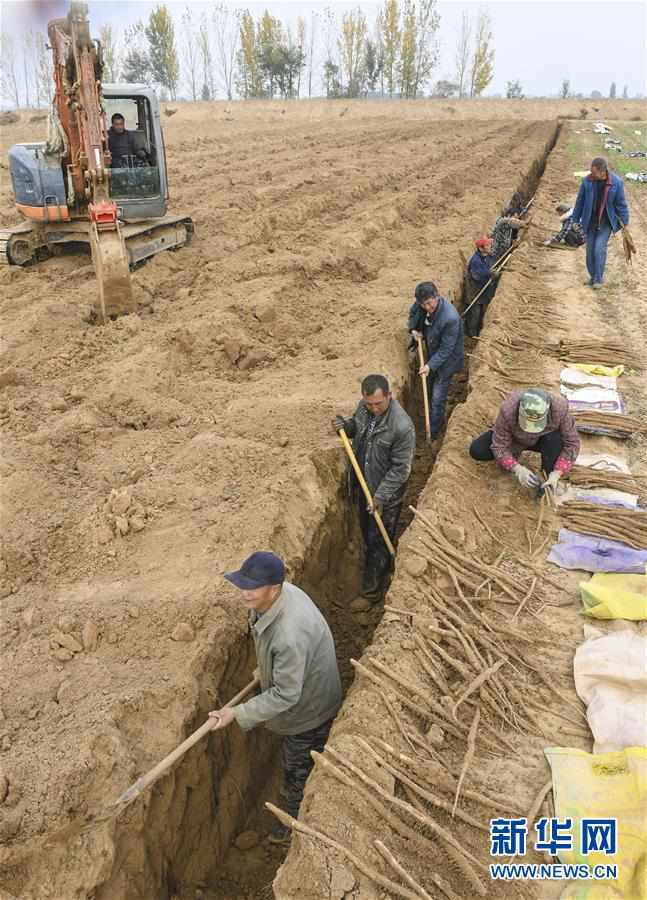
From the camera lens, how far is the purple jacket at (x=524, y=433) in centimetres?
580

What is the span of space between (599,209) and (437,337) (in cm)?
467

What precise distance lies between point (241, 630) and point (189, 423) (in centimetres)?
291

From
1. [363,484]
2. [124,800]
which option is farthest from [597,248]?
[124,800]

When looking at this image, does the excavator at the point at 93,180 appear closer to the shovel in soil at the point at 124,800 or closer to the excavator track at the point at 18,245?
the excavator track at the point at 18,245

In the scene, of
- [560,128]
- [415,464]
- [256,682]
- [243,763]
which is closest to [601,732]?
[256,682]

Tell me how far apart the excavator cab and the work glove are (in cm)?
830

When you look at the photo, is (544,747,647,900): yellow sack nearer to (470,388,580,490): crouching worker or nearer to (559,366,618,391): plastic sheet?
(470,388,580,490): crouching worker

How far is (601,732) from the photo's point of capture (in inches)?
153

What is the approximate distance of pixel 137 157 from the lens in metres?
11.4

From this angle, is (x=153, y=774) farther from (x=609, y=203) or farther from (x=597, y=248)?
(x=597, y=248)

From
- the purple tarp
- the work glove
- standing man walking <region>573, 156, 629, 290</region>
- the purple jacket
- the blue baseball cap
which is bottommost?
the purple tarp

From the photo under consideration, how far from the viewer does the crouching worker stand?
18.8ft

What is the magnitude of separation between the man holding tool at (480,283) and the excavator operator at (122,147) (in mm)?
5759

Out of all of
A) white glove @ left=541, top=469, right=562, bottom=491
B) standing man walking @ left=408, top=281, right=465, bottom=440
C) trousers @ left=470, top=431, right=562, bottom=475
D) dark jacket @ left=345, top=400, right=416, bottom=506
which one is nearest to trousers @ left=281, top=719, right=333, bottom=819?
dark jacket @ left=345, top=400, right=416, bottom=506
